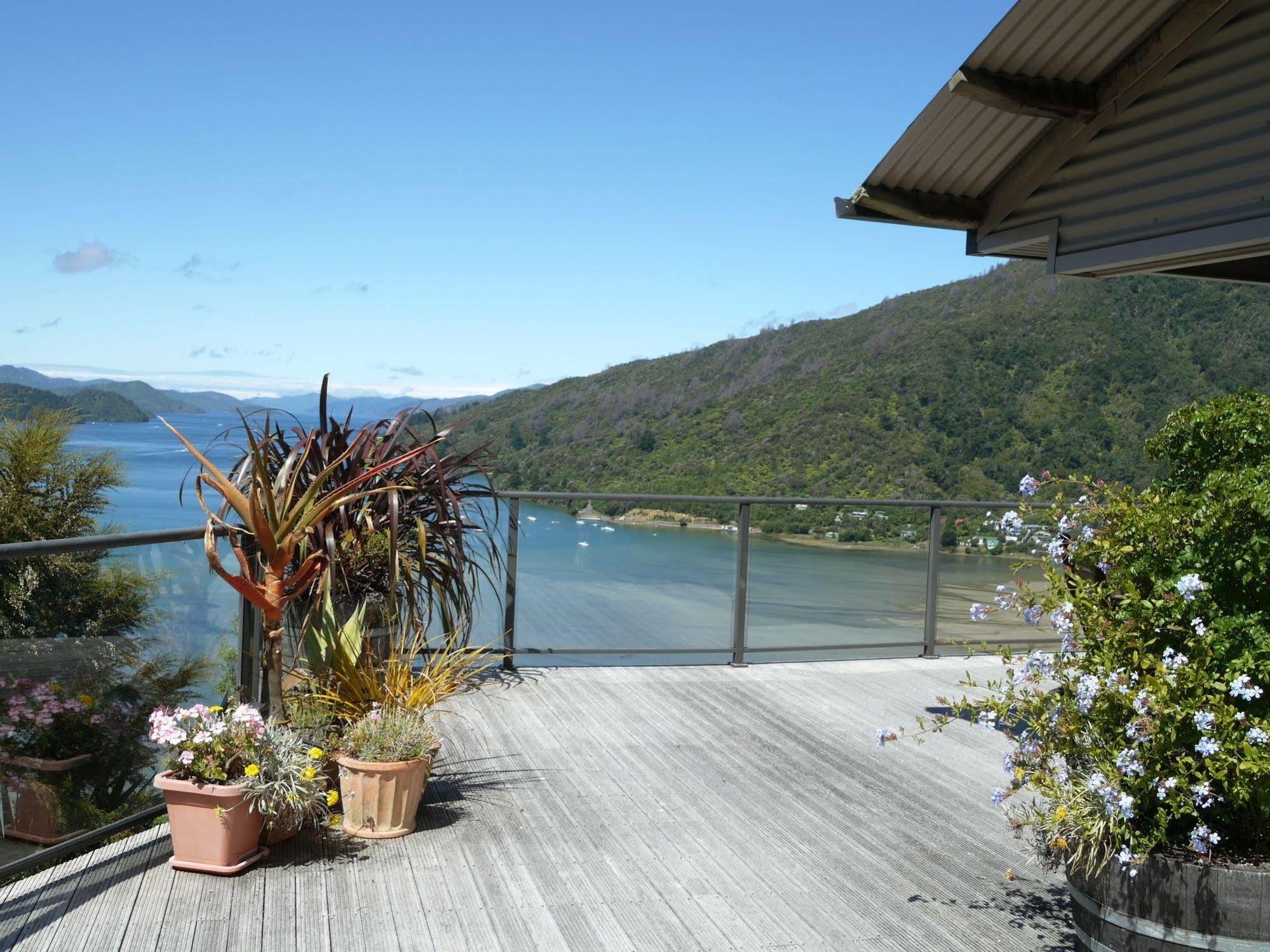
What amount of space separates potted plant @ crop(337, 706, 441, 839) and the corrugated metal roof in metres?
3.57

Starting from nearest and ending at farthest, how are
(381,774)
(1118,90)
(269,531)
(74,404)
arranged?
1. (381,774)
2. (269,531)
3. (1118,90)
4. (74,404)

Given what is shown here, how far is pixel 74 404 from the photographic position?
376 inches

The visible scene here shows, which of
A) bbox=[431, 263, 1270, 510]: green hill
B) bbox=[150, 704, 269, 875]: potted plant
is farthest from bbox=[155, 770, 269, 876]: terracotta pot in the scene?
bbox=[431, 263, 1270, 510]: green hill

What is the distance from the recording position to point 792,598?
20.2 feet

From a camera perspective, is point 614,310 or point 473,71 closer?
point 473,71

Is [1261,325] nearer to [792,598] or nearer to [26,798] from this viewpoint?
[792,598]

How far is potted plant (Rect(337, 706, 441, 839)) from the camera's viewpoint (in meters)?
3.25

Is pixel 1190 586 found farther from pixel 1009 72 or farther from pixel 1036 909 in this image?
pixel 1009 72

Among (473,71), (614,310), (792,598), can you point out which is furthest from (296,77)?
(614,310)

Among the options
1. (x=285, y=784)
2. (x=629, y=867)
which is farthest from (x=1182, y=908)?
(x=285, y=784)

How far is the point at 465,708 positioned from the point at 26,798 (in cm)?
231

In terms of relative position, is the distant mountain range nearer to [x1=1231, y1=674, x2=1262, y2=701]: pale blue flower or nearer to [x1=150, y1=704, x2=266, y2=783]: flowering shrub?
[x1=150, y1=704, x2=266, y2=783]: flowering shrub

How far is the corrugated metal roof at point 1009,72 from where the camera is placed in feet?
13.2

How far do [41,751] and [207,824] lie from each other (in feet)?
1.67
